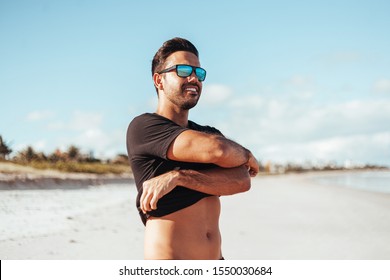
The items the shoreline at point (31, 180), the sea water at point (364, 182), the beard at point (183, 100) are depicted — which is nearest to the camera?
the beard at point (183, 100)

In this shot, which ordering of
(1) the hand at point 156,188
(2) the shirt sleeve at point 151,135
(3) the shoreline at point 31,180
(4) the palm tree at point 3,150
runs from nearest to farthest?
(1) the hand at point 156,188 → (2) the shirt sleeve at point 151,135 → (3) the shoreline at point 31,180 → (4) the palm tree at point 3,150

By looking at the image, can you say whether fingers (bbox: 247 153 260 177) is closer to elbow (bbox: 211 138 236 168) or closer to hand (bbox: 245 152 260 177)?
hand (bbox: 245 152 260 177)

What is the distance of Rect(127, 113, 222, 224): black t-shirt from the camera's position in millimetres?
1758

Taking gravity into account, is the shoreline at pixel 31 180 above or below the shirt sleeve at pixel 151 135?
above

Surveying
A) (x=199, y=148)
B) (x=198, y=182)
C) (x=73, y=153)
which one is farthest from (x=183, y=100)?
(x=73, y=153)

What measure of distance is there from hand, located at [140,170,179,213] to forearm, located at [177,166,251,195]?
0.04m

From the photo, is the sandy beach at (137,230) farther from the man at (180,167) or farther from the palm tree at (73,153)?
the palm tree at (73,153)

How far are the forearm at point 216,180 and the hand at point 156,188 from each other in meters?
0.04

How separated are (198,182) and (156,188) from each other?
0.65ft

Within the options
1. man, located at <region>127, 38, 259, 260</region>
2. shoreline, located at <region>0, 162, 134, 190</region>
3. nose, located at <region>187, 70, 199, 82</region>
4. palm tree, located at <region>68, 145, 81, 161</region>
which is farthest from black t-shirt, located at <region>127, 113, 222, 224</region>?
palm tree, located at <region>68, 145, 81, 161</region>

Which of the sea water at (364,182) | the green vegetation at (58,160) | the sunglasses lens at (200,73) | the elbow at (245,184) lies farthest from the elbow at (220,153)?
the sea water at (364,182)

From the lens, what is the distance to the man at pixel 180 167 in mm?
1725
